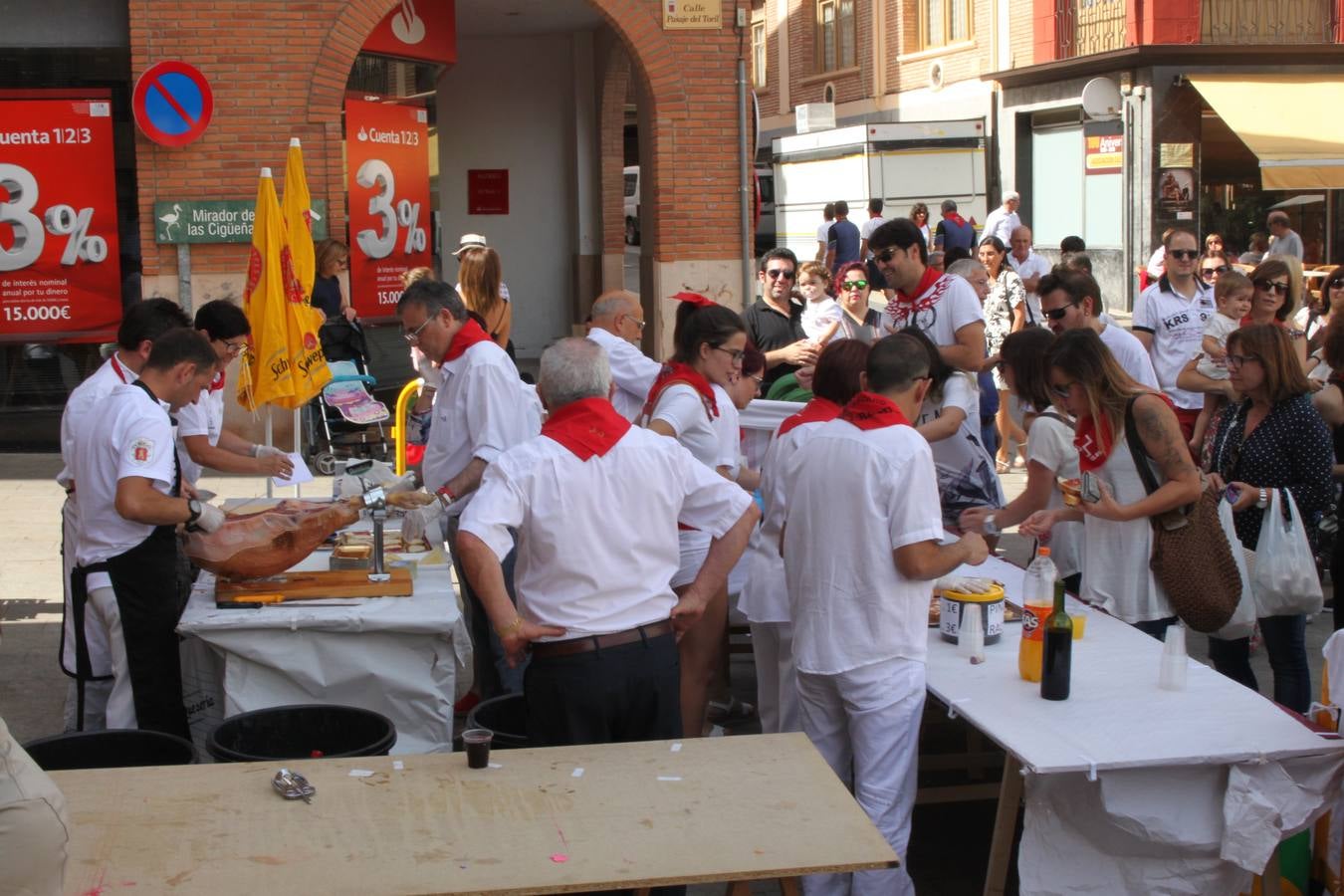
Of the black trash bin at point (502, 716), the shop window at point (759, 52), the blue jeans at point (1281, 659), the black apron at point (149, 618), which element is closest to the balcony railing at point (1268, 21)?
the shop window at point (759, 52)

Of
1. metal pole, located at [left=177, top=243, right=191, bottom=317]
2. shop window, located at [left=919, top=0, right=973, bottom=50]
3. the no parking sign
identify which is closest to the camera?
the no parking sign

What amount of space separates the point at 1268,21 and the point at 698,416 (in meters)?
20.8

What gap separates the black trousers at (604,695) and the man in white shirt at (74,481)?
198 cm

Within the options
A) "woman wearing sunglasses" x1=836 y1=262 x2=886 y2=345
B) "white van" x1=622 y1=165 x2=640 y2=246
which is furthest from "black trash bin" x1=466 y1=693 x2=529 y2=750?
"white van" x1=622 y1=165 x2=640 y2=246

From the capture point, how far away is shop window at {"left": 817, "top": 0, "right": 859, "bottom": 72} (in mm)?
32312

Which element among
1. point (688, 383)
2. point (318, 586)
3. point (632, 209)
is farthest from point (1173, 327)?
point (632, 209)

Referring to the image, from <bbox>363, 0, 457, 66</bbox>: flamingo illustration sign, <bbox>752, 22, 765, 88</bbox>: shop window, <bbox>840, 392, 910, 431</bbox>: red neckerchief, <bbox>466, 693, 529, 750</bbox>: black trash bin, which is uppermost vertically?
<bbox>752, 22, 765, 88</bbox>: shop window

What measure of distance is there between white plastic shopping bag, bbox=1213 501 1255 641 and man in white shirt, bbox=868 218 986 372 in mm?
1599

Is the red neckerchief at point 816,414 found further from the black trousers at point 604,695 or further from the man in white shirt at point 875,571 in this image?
the black trousers at point 604,695

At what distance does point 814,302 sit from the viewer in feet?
30.7

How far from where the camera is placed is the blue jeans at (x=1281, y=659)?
209 inches

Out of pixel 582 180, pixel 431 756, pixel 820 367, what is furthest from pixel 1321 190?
pixel 431 756

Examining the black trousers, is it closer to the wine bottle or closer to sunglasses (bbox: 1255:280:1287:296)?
the wine bottle

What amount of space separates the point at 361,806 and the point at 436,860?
361 mm
